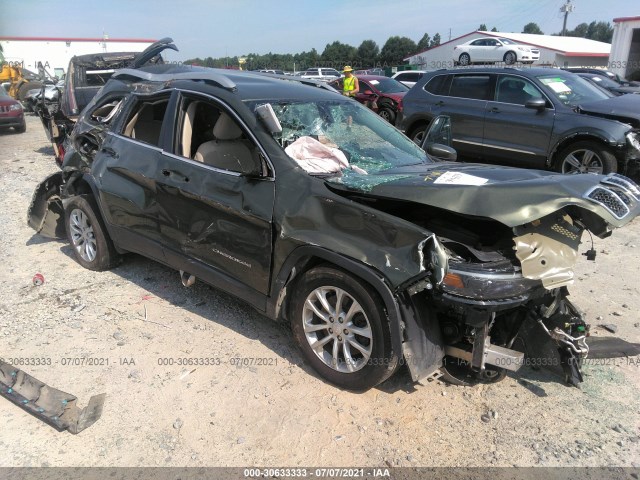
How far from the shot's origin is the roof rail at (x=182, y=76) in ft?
12.4

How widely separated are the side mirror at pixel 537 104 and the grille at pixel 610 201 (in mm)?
5541

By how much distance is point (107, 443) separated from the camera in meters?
2.81

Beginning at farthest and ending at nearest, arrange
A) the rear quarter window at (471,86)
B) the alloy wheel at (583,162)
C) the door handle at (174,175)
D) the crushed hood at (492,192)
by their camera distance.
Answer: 1. the rear quarter window at (471,86)
2. the alloy wheel at (583,162)
3. the door handle at (174,175)
4. the crushed hood at (492,192)

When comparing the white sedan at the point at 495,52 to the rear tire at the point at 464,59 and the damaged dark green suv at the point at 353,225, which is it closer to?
the rear tire at the point at 464,59

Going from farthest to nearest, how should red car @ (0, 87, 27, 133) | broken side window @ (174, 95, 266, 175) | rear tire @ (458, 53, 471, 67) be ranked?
rear tire @ (458, 53, 471, 67) < red car @ (0, 87, 27, 133) < broken side window @ (174, 95, 266, 175)

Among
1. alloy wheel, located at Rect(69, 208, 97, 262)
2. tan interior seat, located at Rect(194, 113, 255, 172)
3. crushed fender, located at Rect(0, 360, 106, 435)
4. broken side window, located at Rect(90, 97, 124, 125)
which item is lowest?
crushed fender, located at Rect(0, 360, 106, 435)

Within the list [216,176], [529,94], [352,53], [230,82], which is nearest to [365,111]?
[230,82]

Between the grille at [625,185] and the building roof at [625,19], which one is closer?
the grille at [625,185]

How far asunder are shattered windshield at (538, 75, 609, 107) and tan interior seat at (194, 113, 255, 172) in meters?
6.10

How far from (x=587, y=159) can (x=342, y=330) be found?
6.12 metres

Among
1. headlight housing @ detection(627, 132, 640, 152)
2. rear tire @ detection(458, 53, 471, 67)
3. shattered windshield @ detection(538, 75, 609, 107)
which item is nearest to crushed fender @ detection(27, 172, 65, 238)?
shattered windshield @ detection(538, 75, 609, 107)

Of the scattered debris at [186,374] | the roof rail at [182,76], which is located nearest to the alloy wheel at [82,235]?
the roof rail at [182,76]

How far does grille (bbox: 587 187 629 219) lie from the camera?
279 cm

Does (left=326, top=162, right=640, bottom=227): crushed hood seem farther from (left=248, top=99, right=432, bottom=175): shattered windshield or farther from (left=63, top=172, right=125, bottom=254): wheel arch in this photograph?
(left=63, top=172, right=125, bottom=254): wheel arch
